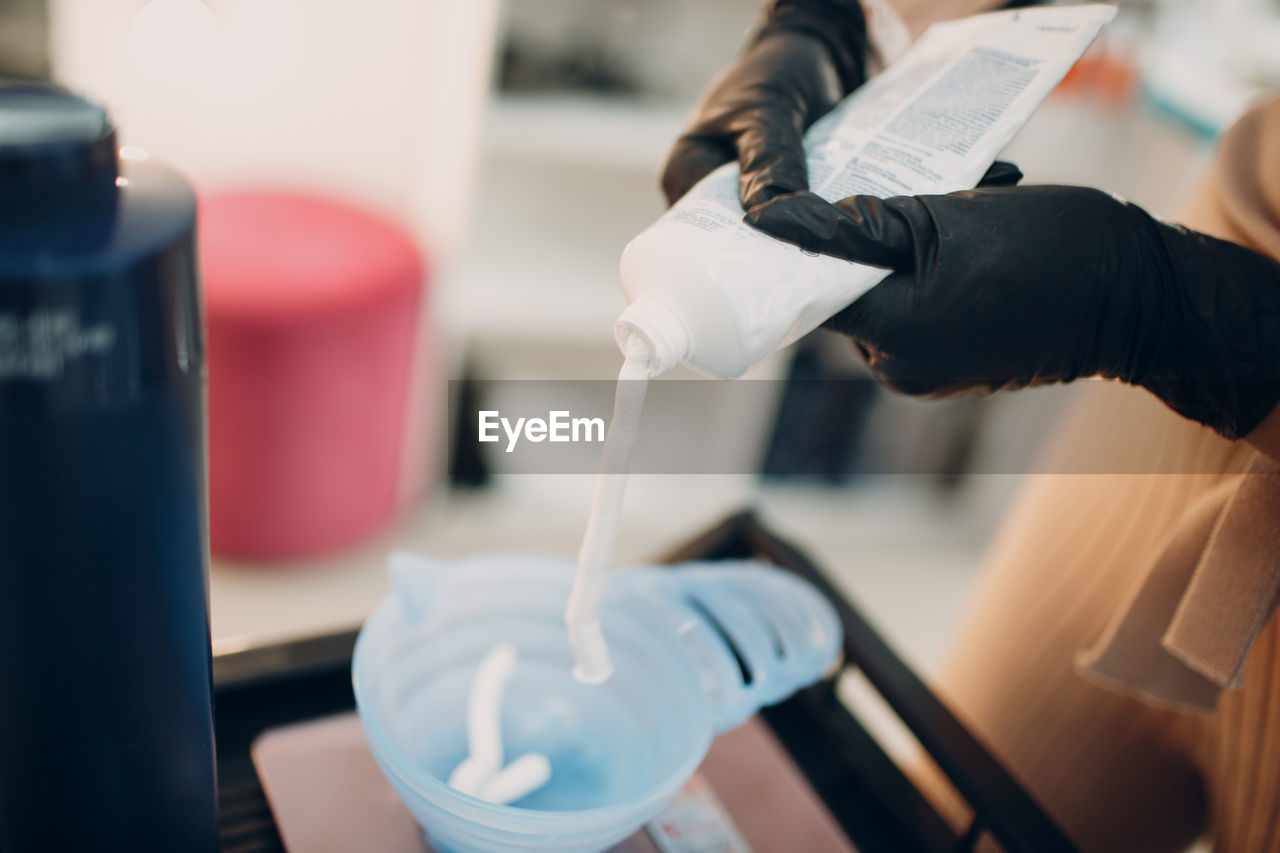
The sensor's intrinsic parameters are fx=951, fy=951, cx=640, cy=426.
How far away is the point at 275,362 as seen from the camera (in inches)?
55.2

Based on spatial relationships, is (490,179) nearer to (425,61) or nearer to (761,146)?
(425,61)

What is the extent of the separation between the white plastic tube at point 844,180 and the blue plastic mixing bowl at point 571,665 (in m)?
0.18

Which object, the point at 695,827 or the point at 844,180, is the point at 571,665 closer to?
the point at 695,827

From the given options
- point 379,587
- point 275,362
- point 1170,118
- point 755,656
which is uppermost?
point 1170,118

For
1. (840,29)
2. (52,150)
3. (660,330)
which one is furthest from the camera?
(840,29)

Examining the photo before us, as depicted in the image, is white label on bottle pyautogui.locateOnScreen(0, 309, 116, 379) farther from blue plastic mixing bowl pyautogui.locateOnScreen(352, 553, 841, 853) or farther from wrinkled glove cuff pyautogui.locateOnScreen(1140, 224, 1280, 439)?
wrinkled glove cuff pyautogui.locateOnScreen(1140, 224, 1280, 439)

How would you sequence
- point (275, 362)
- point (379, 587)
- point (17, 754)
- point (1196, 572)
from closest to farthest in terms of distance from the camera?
point (17, 754), point (1196, 572), point (275, 362), point (379, 587)

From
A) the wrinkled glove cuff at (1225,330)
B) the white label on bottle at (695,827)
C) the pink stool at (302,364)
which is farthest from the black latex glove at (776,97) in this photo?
the pink stool at (302,364)

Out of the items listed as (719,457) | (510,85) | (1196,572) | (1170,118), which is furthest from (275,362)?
(1170,118)

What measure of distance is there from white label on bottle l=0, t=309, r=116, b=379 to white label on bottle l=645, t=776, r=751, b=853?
1.30ft

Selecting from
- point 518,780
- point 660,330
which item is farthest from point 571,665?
point 660,330

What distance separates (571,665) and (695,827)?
116 mm

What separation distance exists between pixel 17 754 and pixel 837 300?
1.26ft

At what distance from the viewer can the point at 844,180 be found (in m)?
0.51
